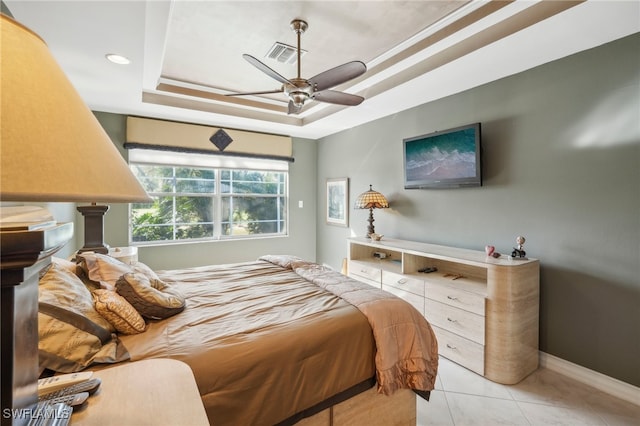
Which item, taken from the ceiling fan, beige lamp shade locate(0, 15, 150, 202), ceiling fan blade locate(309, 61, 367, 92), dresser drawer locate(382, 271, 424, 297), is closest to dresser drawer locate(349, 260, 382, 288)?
dresser drawer locate(382, 271, 424, 297)

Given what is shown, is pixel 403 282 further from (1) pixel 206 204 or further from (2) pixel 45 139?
(1) pixel 206 204

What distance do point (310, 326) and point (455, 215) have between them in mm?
2236

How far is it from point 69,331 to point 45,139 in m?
1.16

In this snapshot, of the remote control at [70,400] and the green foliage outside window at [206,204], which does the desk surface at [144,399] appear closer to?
the remote control at [70,400]

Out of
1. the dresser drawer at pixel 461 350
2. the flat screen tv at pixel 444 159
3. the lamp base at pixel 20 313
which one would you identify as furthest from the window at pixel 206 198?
the lamp base at pixel 20 313

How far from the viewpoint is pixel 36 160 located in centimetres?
34

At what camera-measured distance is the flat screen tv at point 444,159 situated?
9.06 ft

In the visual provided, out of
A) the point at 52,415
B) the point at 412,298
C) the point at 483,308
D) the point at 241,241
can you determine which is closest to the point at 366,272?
the point at 412,298

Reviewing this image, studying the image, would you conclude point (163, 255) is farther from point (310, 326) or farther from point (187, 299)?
point (310, 326)

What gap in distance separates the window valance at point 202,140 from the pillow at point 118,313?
3.07m

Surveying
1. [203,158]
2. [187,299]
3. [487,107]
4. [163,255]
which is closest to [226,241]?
[163,255]

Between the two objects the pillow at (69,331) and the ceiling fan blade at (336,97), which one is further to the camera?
the ceiling fan blade at (336,97)

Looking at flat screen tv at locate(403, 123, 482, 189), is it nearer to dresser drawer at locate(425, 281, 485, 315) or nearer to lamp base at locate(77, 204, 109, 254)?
dresser drawer at locate(425, 281, 485, 315)

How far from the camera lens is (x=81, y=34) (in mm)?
1936
